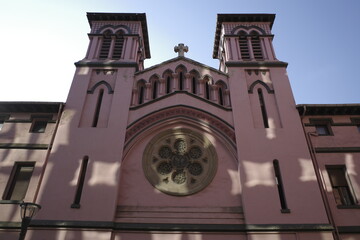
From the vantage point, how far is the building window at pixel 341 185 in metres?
12.7

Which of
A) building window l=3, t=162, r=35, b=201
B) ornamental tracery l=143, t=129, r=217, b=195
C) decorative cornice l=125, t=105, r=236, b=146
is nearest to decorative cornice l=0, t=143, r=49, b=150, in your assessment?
building window l=3, t=162, r=35, b=201

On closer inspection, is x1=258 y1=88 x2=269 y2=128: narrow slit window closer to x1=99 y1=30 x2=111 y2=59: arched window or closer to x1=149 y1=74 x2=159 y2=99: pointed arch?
x1=149 y1=74 x2=159 y2=99: pointed arch

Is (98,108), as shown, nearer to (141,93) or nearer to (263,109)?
(141,93)

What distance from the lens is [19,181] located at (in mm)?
13227

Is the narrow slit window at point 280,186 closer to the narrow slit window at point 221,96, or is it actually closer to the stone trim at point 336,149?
the stone trim at point 336,149

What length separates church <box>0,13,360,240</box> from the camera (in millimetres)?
11664

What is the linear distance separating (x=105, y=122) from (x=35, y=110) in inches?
167

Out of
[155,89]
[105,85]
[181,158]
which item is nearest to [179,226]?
[181,158]

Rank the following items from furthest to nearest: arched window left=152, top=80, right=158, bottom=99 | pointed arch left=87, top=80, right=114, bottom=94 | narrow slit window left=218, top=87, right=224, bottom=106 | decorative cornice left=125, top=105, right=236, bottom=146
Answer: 1. arched window left=152, top=80, right=158, bottom=99
2. narrow slit window left=218, top=87, right=224, bottom=106
3. pointed arch left=87, top=80, right=114, bottom=94
4. decorative cornice left=125, top=105, right=236, bottom=146

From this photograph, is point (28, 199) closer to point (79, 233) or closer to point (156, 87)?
point (79, 233)

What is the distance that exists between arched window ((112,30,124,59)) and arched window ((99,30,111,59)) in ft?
1.63

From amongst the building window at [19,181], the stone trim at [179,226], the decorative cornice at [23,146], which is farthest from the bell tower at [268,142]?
the building window at [19,181]

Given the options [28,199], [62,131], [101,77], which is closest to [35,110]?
[62,131]

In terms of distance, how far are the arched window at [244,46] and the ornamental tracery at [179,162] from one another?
7.25 m
